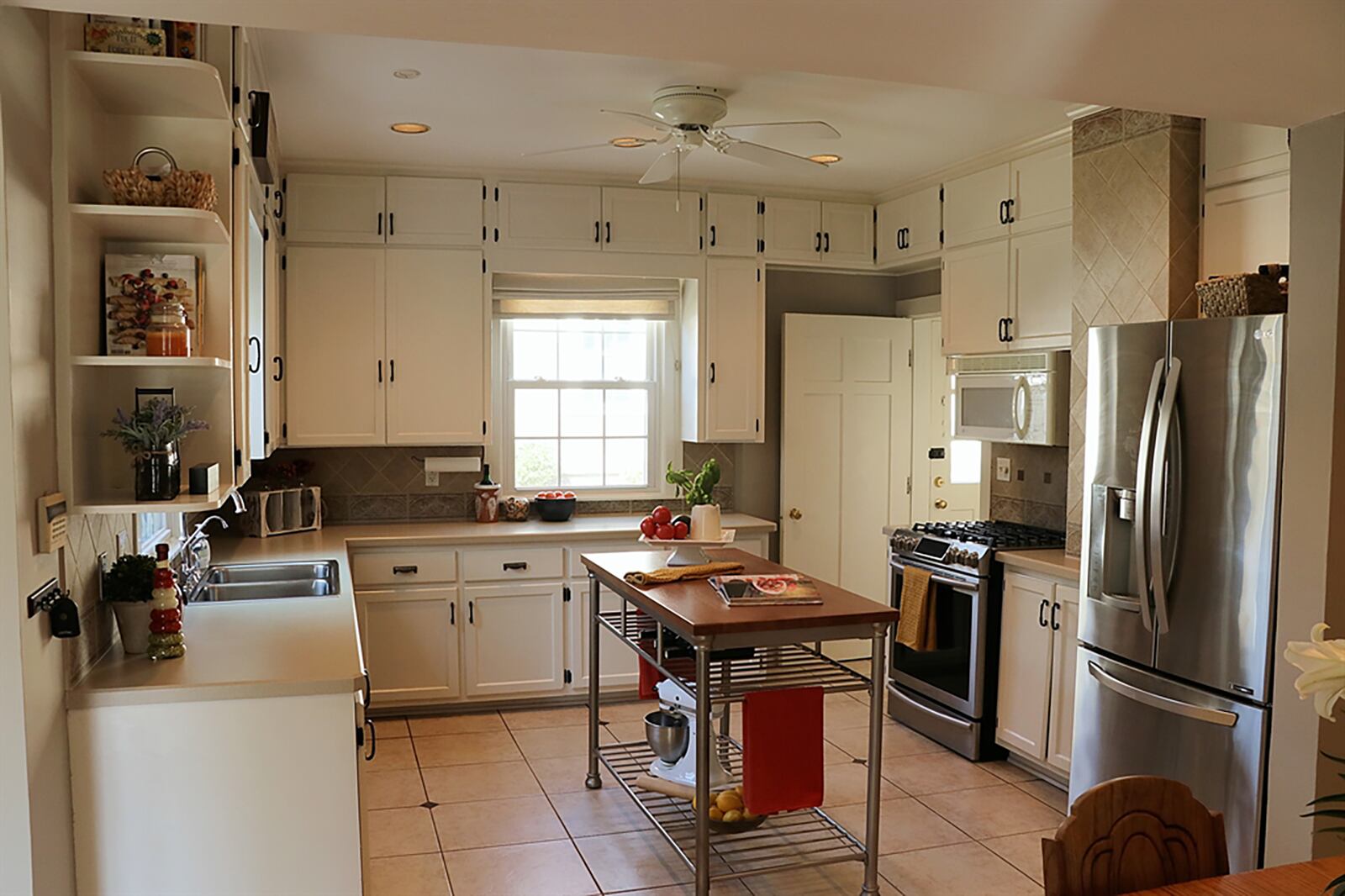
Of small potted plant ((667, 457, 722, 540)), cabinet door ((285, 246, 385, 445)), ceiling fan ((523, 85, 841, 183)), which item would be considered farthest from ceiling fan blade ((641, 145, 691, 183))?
cabinet door ((285, 246, 385, 445))

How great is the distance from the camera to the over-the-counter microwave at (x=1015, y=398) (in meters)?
4.36

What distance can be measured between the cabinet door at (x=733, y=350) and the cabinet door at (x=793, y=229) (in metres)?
0.17

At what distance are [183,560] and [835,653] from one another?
3604mm

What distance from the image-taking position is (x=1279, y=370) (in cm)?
280

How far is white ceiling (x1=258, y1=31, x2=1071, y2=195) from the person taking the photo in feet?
11.2

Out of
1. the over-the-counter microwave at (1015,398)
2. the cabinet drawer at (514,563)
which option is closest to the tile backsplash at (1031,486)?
the over-the-counter microwave at (1015,398)

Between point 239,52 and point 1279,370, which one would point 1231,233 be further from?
point 239,52

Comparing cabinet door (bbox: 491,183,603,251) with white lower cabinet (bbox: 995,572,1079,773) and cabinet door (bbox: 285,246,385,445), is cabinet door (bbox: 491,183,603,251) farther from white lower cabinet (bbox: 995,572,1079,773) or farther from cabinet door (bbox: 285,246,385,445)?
white lower cabinet (bbox: 995,572,1079,773)

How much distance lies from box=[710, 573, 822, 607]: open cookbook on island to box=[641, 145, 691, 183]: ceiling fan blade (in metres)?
1.54

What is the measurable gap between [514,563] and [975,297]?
8.18 feet

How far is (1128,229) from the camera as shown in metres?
3.84

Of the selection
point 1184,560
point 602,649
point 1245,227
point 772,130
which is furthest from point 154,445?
point 1245,227

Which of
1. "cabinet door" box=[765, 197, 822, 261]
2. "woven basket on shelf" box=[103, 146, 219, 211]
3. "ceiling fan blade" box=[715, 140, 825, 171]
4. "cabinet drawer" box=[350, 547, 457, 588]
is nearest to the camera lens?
"woven basket on shelf" box=[103, 146, 219, 211]

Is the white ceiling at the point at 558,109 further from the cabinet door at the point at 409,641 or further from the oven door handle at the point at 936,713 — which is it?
the oven door handle at the point at 936,713
